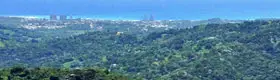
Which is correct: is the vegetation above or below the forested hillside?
above

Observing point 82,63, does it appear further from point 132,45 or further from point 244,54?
point 244,54

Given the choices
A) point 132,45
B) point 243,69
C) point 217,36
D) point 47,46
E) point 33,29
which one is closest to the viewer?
point 243,69

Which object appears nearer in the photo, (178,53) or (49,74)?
(49,74)

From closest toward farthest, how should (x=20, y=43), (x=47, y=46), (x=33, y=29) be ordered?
(x=47, y=46)
(x=20, y=43)
(x=33, y=29)

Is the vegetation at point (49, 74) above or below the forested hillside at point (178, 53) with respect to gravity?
above

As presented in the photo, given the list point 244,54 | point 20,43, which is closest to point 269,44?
point 244,54

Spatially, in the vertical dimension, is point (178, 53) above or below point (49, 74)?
below

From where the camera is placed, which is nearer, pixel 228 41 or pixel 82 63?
pixel 228 41

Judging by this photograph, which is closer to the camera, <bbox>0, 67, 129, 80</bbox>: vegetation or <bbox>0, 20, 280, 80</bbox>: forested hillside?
<bbox>0, 67, 129, 80</bbox>: vegetation
